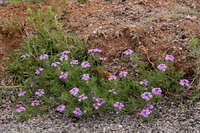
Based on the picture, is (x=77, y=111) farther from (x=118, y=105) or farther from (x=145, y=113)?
(x=145, y=113)

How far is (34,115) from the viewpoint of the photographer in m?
3.35

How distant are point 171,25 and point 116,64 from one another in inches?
40.2

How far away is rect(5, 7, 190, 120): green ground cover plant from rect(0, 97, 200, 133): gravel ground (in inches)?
3.7

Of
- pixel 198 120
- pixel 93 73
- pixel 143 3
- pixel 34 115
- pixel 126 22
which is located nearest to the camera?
pixel 198 120

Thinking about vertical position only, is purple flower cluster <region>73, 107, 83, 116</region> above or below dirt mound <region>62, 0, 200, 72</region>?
below

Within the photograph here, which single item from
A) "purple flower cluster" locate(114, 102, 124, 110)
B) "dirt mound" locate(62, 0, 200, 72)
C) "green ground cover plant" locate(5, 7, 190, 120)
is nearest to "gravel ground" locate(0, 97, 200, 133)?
"green ground cover plant" locate(5, 7, 190, 120)

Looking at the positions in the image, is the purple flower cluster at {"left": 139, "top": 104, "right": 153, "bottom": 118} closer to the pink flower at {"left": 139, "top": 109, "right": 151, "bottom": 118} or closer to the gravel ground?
the pink flower at {"left": 139, "top": 109, "right": 151, "bottom": 118}

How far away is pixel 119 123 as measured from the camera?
310 cm

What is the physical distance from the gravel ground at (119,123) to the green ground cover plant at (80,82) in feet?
0.31

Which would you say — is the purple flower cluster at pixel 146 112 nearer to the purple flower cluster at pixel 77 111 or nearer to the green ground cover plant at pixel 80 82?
the green ground cover plant at pixel 80 82

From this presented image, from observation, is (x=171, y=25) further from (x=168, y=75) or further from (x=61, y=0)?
(x=61, y=0)

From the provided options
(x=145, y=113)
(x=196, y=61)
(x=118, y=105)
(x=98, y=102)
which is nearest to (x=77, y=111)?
(x=98, y=102)

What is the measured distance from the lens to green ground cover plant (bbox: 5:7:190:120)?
10.5 feet

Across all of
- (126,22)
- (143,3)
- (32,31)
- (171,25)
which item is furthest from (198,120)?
(32,31)
